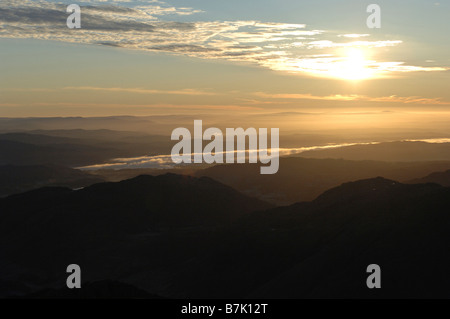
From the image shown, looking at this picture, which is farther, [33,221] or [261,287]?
[33,221]

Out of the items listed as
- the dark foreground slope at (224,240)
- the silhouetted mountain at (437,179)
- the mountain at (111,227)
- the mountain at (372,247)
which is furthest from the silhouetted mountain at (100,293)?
the silhouetted mountain at (437,179)

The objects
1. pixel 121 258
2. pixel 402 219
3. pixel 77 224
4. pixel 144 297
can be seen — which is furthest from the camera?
pixel 77 224

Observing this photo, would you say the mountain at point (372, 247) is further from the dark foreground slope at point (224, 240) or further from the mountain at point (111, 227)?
the mountain at point (111, 227)

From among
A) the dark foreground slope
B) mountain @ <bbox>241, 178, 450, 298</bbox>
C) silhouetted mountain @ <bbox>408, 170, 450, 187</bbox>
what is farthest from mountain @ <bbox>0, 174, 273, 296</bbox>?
silhouetted mountain @ <bbox>408, 170, 450, 187</bbox>

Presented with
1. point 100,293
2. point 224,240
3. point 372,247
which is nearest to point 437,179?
point 224,240

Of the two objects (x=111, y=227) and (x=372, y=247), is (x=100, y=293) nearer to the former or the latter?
(x=372, y=247)
